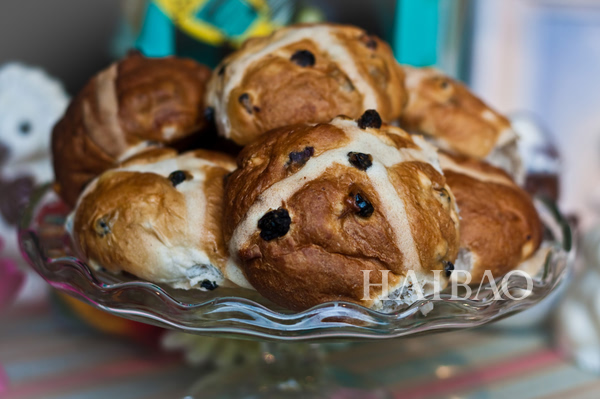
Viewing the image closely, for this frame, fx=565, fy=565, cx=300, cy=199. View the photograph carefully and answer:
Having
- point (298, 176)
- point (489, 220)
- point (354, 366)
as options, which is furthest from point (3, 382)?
point (489, 220)

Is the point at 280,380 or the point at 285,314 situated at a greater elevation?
the point at 285,314

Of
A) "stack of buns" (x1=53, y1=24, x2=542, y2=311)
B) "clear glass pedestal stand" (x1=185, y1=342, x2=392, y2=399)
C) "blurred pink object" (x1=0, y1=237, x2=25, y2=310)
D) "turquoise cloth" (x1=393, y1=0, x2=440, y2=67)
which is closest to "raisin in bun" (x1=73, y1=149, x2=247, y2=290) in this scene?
"stack of buns" (x1=53, y1=24, x2=542, y2=311)

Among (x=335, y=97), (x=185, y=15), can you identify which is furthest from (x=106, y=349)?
(x=185, y=15)

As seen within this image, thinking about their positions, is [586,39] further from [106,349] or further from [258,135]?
[106,349]

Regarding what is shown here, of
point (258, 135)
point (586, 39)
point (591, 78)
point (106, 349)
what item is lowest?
point (106, 349)

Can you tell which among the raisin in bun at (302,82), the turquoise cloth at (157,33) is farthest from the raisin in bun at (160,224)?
the turquoise cloth at (157,33)

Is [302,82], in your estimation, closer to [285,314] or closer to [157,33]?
[285,314]
